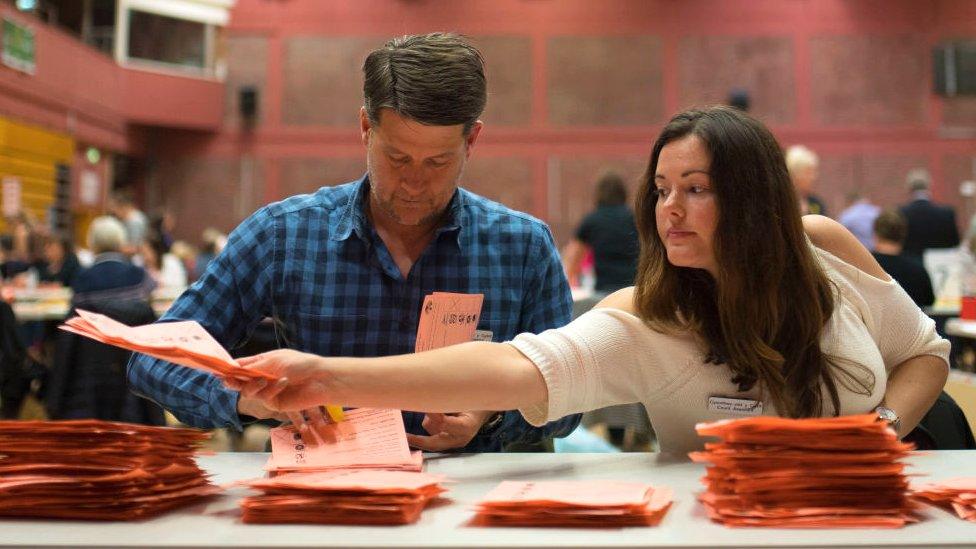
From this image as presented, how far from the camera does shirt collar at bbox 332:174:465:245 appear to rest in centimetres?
193

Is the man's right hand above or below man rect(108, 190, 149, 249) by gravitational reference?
below

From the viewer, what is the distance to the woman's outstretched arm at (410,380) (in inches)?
53.4

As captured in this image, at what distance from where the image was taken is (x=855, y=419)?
1235 mm

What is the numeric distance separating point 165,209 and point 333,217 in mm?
12328

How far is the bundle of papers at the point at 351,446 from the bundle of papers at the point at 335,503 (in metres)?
0.20

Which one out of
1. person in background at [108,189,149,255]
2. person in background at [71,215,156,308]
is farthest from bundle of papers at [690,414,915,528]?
person in background at [108,189,149,255]

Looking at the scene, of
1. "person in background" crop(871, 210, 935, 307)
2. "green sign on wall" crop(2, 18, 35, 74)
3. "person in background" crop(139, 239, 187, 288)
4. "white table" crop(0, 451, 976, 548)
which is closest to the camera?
"white table" crop(0, 451, 976, 548)

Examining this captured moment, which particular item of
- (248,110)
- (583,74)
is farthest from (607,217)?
(248,110)

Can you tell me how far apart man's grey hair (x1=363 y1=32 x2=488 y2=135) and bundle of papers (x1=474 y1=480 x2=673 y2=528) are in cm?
76

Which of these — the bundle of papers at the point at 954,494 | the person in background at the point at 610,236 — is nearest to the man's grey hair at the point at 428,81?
the bundle of papers at the point at 954,494

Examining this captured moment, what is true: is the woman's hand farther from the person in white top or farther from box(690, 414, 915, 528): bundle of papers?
box(690, 414, 915, 528): bundle of papers

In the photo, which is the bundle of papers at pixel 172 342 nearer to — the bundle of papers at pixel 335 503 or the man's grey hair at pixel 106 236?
the bundle of papers at pixel 335 503

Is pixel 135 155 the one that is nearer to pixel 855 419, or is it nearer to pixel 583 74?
pixel 583 74

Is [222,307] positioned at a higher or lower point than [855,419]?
higher
